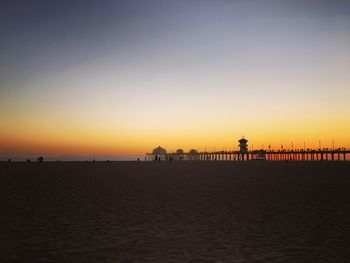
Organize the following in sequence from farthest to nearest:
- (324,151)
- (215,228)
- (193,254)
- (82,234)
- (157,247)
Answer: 1. (324,151)
2. (215,228)
3. (82,234)
4. (157,247)
5. (193,254)

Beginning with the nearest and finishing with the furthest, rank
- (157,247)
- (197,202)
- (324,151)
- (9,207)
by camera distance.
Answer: (157,247), (9,207), (197,202), (324,151)

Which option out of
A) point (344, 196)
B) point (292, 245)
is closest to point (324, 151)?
point (344, 196)

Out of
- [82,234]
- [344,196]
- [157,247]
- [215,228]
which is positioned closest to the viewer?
[157,247]

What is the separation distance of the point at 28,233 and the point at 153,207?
17.7 ft

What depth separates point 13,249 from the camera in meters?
7.40

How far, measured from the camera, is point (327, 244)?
309 inches

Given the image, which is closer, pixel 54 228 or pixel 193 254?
pixel 193 254

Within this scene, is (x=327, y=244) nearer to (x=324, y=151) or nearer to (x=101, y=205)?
(x=101, y=205)

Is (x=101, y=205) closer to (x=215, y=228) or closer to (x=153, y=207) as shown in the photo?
(x=153, y=207)

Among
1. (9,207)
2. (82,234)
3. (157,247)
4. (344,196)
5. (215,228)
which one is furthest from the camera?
(344,196)

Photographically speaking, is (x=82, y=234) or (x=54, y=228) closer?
(x=82, y=234)

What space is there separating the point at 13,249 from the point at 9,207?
6819 millimetres

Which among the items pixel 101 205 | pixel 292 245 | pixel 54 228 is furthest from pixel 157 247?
pixel 101 205

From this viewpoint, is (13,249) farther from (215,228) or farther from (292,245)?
(292,245)
